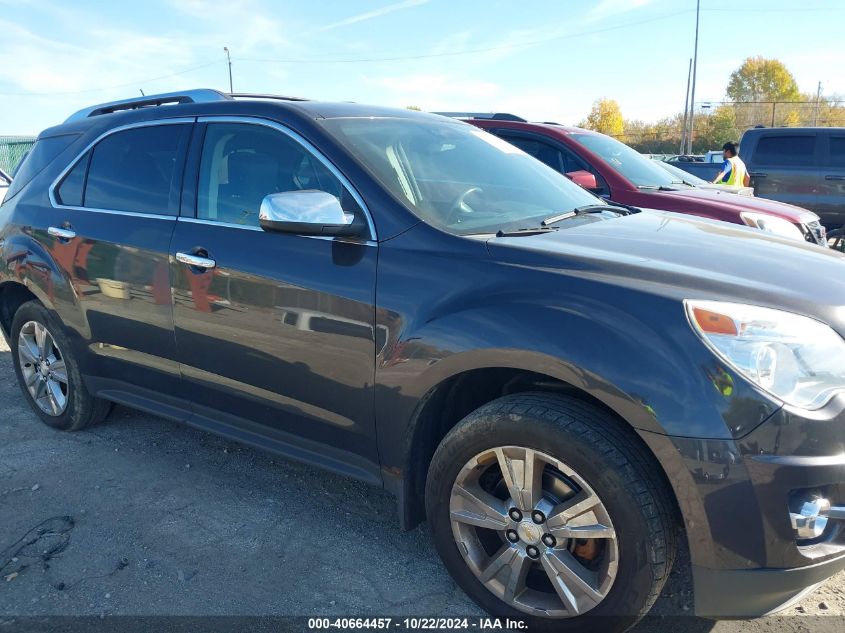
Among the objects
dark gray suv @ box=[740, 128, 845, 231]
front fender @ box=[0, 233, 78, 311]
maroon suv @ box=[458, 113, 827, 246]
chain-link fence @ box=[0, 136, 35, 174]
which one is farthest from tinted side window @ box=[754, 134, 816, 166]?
chain-link fence @ box=[0, 136, 35, 174]

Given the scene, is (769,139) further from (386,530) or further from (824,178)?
(386,530)

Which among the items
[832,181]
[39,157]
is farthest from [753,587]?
[832,181]

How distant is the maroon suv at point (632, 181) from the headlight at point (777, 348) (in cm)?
406

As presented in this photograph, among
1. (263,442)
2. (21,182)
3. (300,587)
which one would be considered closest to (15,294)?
(21,182)

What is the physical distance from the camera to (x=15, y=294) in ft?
13.9

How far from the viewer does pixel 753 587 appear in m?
1.92

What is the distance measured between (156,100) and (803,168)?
1074 centimetres

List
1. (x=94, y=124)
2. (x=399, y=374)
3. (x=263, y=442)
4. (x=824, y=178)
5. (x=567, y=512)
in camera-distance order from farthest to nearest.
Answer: (x=824, y=178) < (x=94, y=124) < (x=263, y=442) < (x=399, y=374) < (x=567, y=512)

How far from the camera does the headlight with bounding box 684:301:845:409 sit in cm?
186

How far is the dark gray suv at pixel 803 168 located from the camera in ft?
36.1

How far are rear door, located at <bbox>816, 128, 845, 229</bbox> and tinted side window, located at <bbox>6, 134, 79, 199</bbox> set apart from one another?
11.2 m

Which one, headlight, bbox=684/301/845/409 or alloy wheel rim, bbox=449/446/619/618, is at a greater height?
headlight, bbox=684/301/845/409

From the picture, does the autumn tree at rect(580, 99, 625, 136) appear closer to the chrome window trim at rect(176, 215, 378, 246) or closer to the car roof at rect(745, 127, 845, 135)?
the car roof at rect(745, 127, 845, 135)

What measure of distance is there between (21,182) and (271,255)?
92.3 inches
